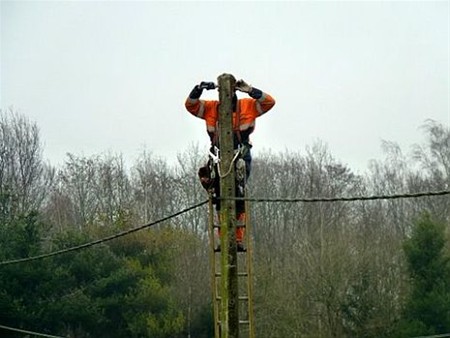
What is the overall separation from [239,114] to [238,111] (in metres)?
0.02

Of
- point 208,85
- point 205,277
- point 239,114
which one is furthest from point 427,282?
point 208,85

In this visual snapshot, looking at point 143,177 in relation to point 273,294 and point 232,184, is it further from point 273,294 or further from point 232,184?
point 232,184

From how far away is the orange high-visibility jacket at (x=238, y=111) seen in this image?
5.42 meters

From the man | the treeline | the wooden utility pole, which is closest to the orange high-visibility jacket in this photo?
the man


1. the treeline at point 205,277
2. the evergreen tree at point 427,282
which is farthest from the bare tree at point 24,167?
the evergreen tree at point 427,282

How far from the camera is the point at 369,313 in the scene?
20516 millimetres

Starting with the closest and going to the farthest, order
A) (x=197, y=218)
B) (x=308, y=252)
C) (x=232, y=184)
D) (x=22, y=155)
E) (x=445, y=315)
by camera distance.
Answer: (x=232, y=184) < (x=445, y=315) < (x=308, y=252) < (x=197, y=218) < (x=22, y=155)

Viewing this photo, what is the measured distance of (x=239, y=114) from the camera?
544 cm

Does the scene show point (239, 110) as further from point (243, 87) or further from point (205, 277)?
point (205, 277)

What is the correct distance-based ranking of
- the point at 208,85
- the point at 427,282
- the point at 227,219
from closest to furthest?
the point at 227,219 → the point at 208,85 → the point at 427,282

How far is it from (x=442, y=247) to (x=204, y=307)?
702 cm

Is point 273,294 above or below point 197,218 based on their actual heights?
below

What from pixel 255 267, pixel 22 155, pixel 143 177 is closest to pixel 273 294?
pixel 255 267

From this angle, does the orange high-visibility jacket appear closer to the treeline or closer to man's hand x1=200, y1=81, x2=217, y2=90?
man's hand x1=200, y1=81, x2=217, y2=90
